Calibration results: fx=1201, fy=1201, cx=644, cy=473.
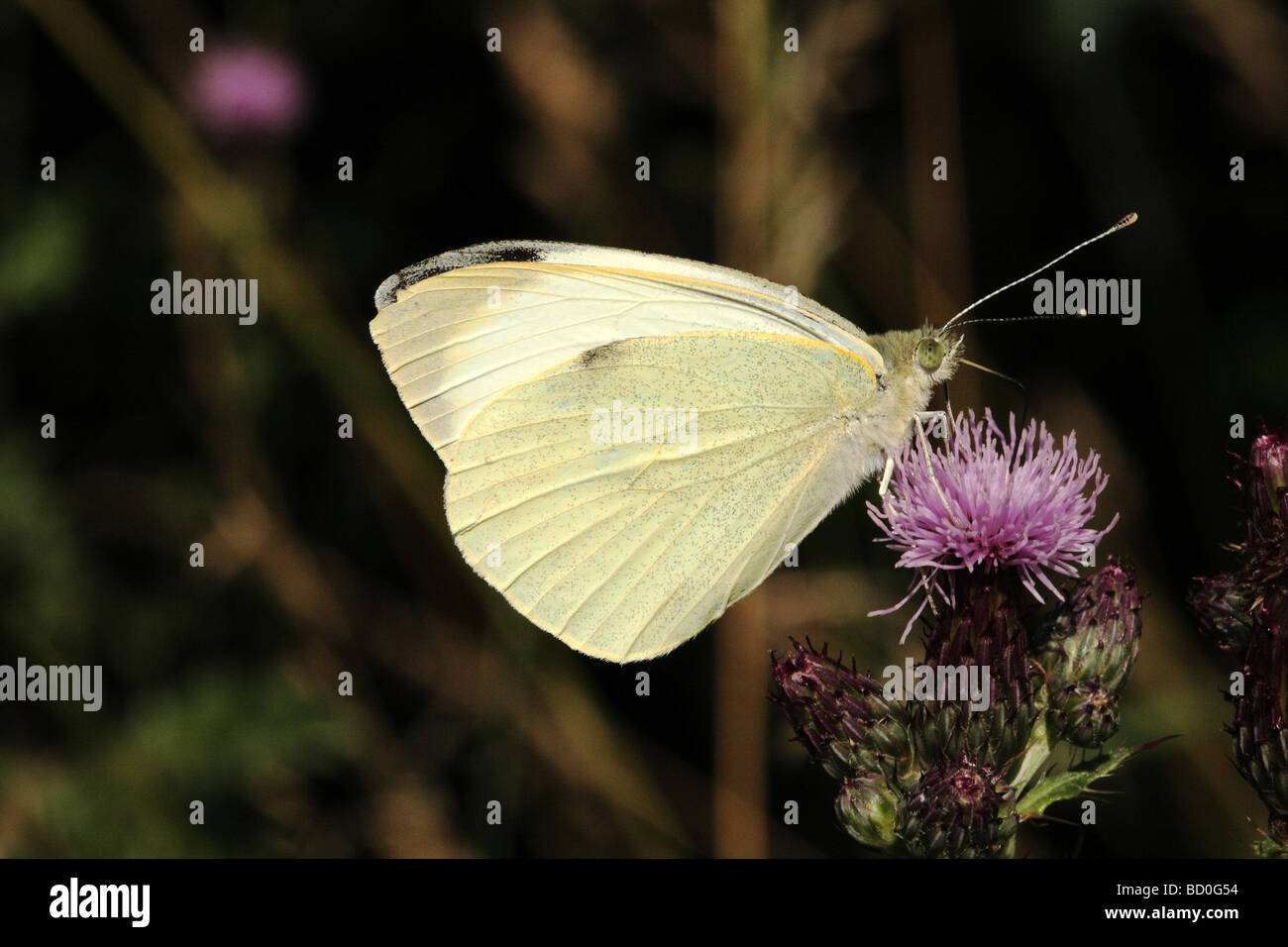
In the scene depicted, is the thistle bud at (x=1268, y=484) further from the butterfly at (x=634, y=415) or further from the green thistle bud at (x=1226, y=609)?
the butterfly at (x=634, y=415)

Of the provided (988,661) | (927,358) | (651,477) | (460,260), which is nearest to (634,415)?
(651,477)

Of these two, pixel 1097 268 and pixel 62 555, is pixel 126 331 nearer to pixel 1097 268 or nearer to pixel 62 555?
pixel 62 555

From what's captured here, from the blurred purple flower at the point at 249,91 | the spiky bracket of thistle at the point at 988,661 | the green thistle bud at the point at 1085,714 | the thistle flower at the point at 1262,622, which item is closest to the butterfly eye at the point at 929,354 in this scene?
the spiky bracket of thistle at the point at 988,661

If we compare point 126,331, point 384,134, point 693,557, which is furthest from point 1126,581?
point 126,331

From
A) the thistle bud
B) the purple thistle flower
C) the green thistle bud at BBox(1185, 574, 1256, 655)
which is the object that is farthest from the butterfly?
the green thistle bud at BBox(1185, 574, 1256, 655)

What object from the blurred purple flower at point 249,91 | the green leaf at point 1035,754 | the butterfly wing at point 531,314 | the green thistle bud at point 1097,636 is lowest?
the green leaf at point 1035,754
